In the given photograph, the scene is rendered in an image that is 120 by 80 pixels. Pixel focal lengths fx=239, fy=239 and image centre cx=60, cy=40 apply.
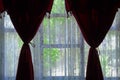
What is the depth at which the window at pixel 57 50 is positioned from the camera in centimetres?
319

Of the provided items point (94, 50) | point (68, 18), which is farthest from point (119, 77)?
point (68, 18)

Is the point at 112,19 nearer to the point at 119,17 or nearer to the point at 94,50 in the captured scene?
the point at 119,17

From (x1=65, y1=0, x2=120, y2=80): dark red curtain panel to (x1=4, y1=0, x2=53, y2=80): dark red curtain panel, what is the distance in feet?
1.35

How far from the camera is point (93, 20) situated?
3145 mm

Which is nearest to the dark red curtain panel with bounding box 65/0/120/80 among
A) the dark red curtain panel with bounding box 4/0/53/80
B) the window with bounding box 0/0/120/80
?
the window with bounding box 0/0/120/80

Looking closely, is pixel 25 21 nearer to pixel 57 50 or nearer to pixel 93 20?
pixel 57 50

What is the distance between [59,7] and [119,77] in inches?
49.4

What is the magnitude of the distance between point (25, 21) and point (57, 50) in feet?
1.89

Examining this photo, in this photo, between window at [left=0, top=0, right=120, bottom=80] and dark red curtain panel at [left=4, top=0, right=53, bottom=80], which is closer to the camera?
dark red curtain panel at [left=4, top=0, right=53, bottom=80]

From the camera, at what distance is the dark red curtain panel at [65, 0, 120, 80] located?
3.12 meters

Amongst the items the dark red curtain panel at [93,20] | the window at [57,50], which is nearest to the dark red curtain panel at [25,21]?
the window at [57,50]

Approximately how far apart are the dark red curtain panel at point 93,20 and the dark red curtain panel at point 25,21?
41 cm

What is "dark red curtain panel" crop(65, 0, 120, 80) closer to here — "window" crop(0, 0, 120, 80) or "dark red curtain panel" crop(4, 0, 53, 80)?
"window" crop(0, 0, 120, 80)

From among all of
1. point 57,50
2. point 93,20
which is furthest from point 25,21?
point 93,20
